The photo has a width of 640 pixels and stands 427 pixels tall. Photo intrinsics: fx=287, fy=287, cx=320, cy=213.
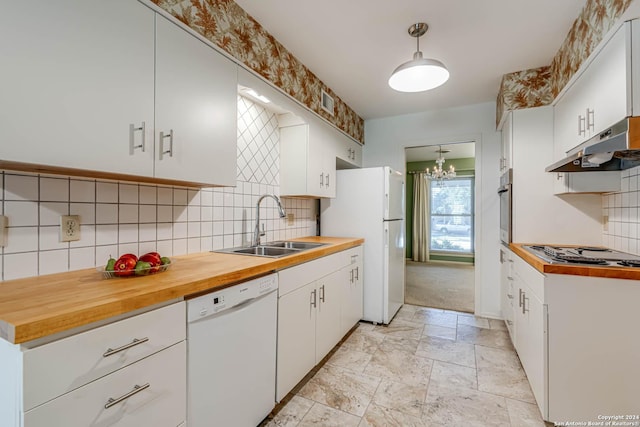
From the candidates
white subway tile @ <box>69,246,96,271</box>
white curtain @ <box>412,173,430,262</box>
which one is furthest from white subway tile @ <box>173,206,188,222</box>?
white curtain @ <box>412,173,430,262</box>

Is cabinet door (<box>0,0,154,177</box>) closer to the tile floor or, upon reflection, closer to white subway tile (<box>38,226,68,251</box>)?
white subway tile (<box>38,226,68,251</box>)

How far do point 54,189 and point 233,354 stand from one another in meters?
1.05

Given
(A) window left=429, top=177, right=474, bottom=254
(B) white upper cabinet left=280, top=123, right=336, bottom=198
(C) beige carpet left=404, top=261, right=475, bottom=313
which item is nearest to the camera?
(B) white upper cabinet left=280, top=123, right=336, bottom=198

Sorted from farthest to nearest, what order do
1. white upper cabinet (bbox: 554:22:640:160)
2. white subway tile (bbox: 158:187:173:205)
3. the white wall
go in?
the white wall
white subway tile (bbox: 158:187:173:205)
white upper cabinet (bbox: 554:22:640:160)

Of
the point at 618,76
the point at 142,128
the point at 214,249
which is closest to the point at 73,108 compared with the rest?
the point at 142,128

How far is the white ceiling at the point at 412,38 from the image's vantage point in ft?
5.97

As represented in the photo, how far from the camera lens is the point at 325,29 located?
2.05 m

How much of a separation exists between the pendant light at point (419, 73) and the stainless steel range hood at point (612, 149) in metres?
0.88

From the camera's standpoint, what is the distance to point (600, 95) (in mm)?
1627

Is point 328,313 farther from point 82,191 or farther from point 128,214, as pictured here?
point 82,191

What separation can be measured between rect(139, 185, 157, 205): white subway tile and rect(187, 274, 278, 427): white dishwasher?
0.69 m

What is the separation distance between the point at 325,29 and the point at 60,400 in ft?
7.69

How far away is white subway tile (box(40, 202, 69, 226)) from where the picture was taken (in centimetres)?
117

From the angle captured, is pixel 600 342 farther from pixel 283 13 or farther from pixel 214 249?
pixel 283 13
